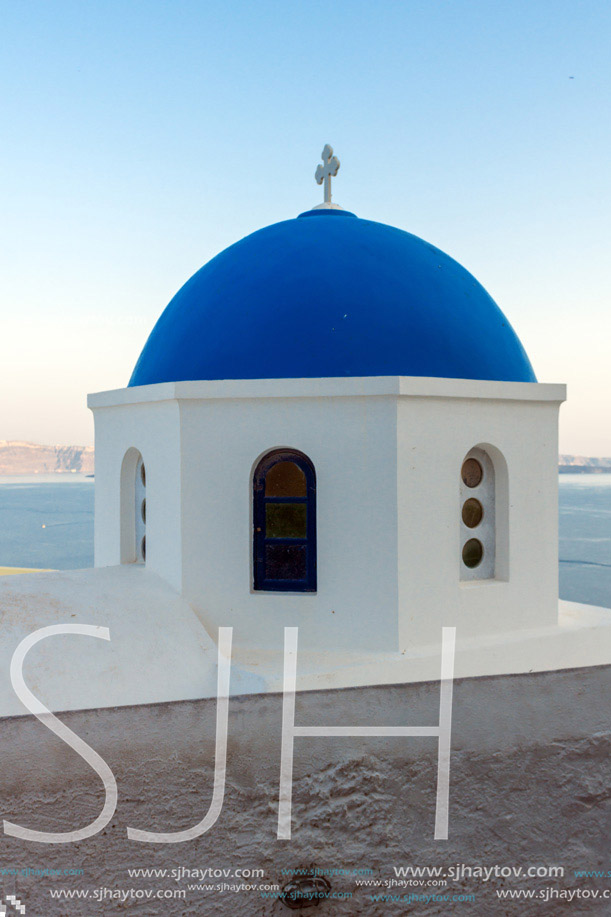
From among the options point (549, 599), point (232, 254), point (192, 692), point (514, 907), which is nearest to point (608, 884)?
point (514, 907)

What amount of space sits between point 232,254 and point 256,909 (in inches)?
207

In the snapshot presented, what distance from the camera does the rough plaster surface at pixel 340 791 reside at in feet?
13.6

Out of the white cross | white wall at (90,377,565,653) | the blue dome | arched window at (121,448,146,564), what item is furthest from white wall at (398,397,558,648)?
the white cross

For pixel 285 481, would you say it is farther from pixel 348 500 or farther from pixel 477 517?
pixel 477 517

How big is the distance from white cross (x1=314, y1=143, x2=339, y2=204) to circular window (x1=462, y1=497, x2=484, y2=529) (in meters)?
3.59

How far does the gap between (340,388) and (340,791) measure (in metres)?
2.81

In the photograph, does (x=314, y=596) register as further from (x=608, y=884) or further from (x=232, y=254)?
(x=232, y=254)

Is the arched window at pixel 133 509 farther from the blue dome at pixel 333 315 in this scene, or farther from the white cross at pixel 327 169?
the white cross at pixel 327 169

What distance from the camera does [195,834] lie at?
439cm

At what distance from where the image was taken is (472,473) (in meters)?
6.01

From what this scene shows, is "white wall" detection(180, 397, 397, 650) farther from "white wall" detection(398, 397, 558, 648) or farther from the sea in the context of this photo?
the sea

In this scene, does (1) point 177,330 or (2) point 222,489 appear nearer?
(2) point 222,489

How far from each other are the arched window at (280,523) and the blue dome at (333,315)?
78cm

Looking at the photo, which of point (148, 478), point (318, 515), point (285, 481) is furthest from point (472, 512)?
point (148, 478)
